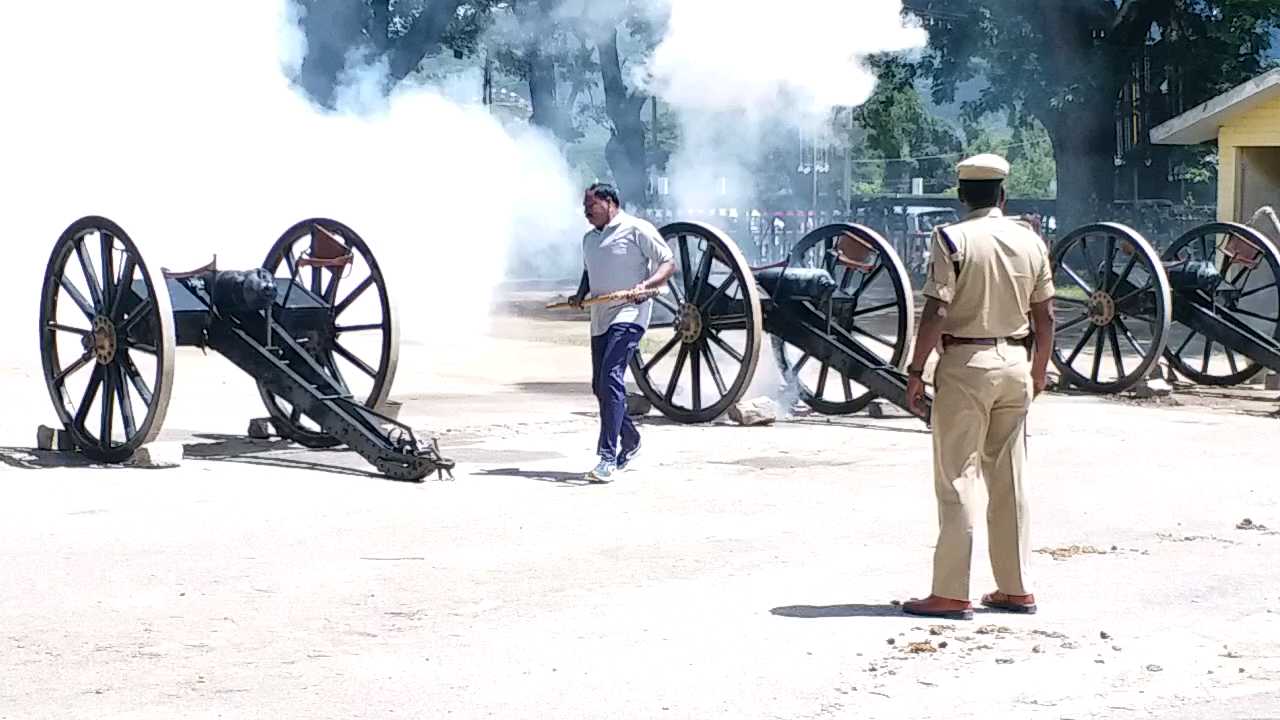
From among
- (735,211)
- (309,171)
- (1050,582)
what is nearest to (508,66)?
(735,211)

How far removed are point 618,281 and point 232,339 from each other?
6.92 ft

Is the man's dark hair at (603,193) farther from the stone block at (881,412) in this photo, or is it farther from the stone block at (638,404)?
the stone block at (881,412)

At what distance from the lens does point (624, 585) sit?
24.6 feet

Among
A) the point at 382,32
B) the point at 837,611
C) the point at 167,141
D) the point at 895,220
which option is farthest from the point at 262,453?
the point at 382,32

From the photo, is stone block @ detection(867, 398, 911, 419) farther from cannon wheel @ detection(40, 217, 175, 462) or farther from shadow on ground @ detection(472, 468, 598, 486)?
cannon wheel @ detection(40, 217, 175, 462)

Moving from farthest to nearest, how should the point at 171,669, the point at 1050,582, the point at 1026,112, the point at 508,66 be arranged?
the point at 508,66, the point at 1026,112, the point at 1050,582, the point at 171,669

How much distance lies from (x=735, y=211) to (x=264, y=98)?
29630 millimetres

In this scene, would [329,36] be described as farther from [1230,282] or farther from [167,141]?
[1230,282]

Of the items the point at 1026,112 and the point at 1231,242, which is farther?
the point at 1026,112

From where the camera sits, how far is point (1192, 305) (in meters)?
15.4

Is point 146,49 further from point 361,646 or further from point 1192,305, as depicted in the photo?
point 361,646

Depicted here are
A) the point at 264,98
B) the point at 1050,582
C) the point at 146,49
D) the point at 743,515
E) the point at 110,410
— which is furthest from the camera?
the point at 264,98

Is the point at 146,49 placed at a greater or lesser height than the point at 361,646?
greater

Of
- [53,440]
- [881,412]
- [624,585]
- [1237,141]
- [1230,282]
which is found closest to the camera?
[624,585]
